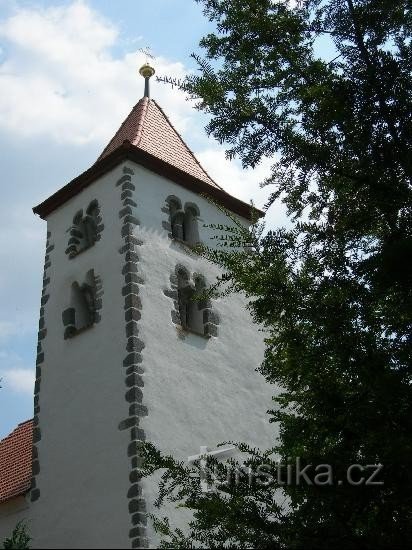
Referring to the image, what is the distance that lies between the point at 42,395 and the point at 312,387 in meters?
6.96

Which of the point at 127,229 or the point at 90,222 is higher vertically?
the point at 90,222

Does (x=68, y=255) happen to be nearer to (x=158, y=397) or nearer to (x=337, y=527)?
(x=158, y=397)

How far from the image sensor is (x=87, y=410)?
423 inches

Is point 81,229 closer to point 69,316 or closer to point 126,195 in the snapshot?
point 126,195

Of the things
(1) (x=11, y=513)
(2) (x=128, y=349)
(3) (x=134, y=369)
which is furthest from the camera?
(1) (x=11, y=513)

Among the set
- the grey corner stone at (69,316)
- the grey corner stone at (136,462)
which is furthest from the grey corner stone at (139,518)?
the grey corner stone at (69,316)

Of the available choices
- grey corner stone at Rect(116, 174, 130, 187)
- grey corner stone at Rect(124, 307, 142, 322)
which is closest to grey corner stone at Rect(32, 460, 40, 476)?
grey corner stone at Rect(124, 307, 142, 322)

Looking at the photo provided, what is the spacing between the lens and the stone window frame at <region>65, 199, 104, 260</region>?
1320 centimetres

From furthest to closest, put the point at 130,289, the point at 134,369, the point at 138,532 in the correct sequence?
1. the point at 130,289
2. the point at 134,369
3. the point at 138,532

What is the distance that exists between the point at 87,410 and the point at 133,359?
1098mm

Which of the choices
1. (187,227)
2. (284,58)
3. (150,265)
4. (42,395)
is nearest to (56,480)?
(42,395)

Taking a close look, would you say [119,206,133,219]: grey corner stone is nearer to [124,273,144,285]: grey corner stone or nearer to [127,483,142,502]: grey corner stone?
[124,273,144,285]: grey corner stone

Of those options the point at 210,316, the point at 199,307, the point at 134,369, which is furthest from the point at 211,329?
the point at 134,369

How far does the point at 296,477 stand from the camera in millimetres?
5766
